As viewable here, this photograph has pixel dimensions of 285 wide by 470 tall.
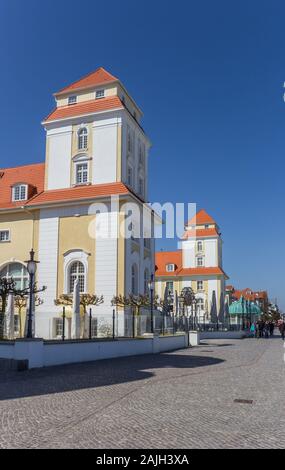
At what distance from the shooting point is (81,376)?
1404 centimetres

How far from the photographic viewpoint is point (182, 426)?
7.89 m

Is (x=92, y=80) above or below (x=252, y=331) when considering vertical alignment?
above

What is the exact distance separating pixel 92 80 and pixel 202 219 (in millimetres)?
38866

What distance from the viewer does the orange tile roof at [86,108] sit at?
118 feet

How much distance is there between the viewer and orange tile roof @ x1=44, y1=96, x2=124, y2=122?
118 ft

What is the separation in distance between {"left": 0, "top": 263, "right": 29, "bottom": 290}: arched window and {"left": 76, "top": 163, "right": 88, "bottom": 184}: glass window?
7831mm

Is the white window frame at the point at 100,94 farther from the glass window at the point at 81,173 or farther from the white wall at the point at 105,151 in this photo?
the glass window at the point at 81,173

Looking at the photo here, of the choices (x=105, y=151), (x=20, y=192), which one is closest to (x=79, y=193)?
(x=105, y=151)

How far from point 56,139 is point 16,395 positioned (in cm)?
2946

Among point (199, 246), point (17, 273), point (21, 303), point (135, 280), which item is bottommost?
point (21, 303)

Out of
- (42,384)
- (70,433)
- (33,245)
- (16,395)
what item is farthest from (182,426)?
(33,245)

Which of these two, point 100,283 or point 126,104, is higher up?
point 126,104

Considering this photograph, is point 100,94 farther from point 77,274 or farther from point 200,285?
point 200,285
